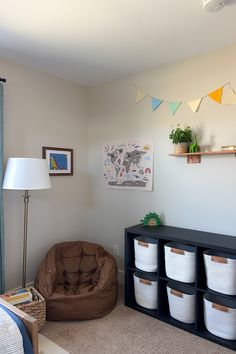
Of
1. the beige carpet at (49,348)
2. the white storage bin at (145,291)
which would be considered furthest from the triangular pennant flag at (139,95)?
the beige carpet at (49,348)

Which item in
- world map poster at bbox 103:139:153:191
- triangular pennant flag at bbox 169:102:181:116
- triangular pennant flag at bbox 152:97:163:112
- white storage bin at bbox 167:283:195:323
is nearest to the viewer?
white storage bin at bbox 167:283:195:323

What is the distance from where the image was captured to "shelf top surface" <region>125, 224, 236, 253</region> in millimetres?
2025

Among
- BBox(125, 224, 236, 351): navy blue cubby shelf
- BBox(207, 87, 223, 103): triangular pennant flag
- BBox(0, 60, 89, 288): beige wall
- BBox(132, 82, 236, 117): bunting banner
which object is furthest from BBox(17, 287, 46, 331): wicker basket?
BBox(207, 87, 223, 103): triangular pennant flag

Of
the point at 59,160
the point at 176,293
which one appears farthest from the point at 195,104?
the point at 176,293

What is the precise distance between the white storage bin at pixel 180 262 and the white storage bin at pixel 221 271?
0.40 feet

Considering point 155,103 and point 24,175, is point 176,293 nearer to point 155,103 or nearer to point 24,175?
point 24,175

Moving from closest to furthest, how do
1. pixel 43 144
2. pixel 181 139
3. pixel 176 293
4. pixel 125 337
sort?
pixel 125 337
pixel 176 293
pixel 181 139
pixel 43 144

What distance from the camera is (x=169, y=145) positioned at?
2.66 metres

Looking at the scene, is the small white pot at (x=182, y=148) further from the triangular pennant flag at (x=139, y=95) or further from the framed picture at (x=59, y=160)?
the framed picture at (x=59, y=160)

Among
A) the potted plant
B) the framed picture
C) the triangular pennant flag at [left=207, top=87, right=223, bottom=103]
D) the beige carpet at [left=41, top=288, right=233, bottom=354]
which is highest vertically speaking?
the triangular pennant flag at [left=207, top=87, right=223, bottom=103]

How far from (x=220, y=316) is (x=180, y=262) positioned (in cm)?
47

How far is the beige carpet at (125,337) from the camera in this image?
1955 mm

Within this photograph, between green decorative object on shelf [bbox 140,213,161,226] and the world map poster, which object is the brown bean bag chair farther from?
the world map poster

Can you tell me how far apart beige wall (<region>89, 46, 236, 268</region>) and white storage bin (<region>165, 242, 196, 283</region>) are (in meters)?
0.38
